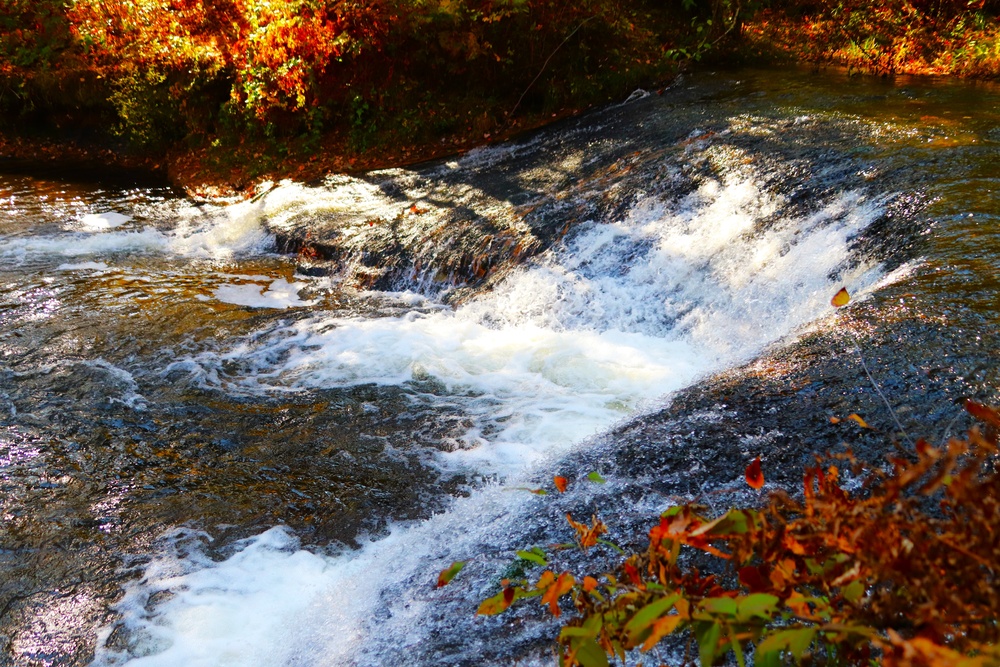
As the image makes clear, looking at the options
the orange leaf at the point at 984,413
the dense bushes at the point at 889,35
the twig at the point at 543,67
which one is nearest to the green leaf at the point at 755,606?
the orange leaf at the point at 984,413

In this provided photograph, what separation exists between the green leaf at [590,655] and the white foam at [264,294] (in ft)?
21.4

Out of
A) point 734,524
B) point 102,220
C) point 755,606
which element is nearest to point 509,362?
point 734,524

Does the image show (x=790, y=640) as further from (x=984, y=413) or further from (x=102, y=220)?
(x=102, y=220)

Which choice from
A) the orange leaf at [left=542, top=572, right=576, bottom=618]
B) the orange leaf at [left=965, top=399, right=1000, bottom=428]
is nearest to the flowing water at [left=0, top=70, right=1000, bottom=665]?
the orange leaf at [left=542, top=572, right=576, bottom=618]

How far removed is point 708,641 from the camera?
3.95 feet

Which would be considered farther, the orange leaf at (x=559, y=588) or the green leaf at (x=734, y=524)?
the orange leaf at (x=559, y=588)

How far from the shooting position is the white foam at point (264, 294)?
293 inches

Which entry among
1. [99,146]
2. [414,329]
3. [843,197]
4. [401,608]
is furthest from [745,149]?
[99,146]

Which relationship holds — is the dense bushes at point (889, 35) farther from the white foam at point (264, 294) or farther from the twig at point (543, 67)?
the white foam at point (264, 294)

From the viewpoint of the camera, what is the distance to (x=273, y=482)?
14.5 ft

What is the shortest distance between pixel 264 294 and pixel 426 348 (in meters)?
2.53

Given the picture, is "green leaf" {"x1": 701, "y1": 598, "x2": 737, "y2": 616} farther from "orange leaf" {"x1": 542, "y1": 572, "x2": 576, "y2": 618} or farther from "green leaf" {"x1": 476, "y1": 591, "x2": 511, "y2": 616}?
"green leaf" {"x1": 476, "y1": 591, "x2": 511, "y2": 616}

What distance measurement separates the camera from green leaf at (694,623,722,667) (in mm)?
1179

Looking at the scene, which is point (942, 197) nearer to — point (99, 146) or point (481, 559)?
point (481, 559)
